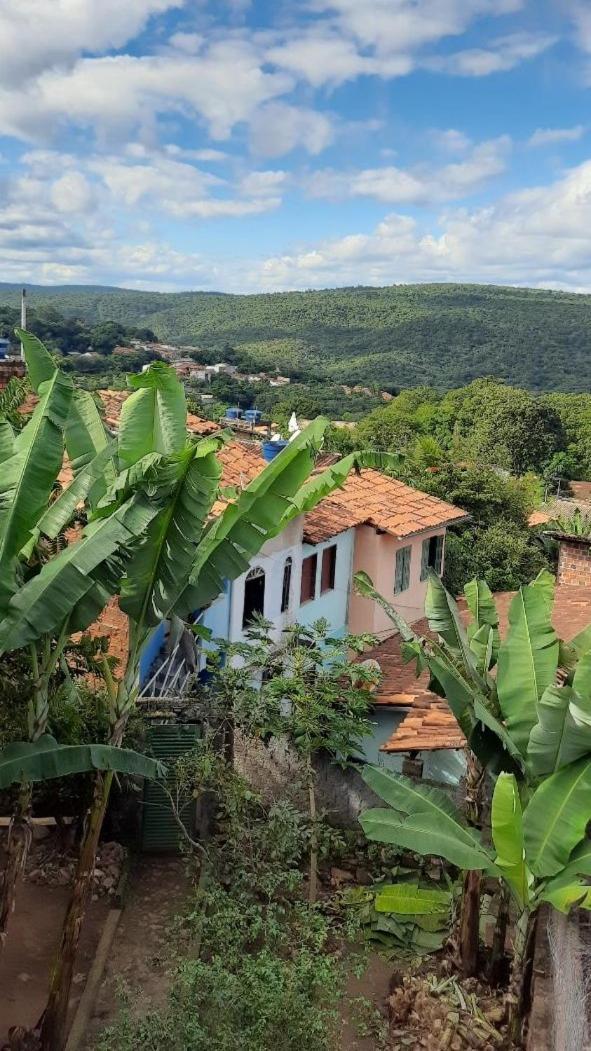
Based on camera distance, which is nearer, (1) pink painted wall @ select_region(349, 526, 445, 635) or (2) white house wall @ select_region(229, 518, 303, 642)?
(2) white house wall @ select_region(229, 518, 303, 642)

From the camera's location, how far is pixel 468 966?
8.16m

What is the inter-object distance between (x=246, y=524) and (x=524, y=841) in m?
3.21

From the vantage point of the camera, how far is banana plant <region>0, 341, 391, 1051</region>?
563 cm

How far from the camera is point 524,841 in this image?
20.8 ft

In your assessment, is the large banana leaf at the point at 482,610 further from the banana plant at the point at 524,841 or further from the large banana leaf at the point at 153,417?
the large banana leaf at the point at 153,417

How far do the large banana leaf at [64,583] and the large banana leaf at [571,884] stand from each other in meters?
3.92

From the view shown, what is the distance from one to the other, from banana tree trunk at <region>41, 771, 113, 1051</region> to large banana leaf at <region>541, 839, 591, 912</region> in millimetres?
3422

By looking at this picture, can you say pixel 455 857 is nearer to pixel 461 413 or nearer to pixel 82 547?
pixel 82 547

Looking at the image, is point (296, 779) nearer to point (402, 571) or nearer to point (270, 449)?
point (270, 449)

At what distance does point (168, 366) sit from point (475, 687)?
3916mm

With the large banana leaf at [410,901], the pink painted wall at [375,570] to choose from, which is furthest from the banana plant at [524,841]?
the pink painted wall at [375,570]

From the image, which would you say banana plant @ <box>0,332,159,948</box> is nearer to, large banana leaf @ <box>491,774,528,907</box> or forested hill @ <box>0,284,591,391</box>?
large banana leaf @ <box>491,774,528,907</box>

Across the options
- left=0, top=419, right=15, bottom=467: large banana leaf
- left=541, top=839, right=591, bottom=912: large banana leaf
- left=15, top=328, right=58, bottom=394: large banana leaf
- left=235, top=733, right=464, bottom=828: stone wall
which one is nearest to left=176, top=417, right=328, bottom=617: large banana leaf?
left=0, top=419, right=15, bottom=467: large banana leaf

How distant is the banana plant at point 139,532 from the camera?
563 cm
